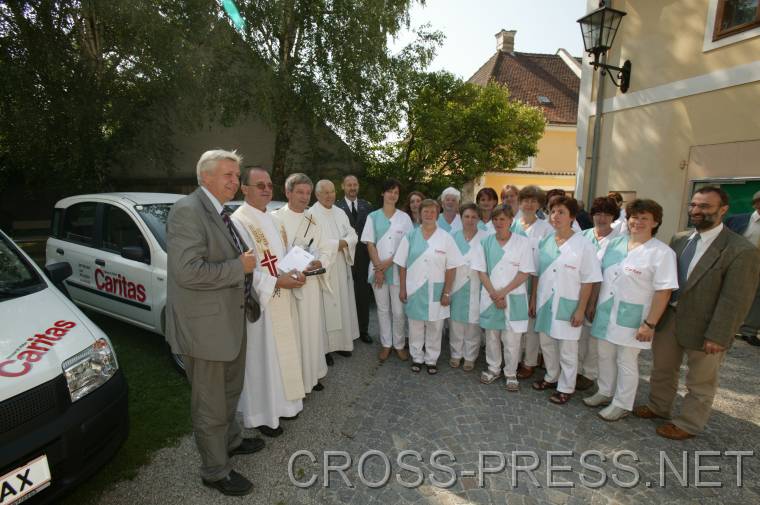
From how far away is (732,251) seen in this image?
3033 millimetres

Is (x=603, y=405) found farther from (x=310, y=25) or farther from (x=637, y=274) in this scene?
(x=310, y=25)

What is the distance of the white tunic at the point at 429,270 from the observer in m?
4.33

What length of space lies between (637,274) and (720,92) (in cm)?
509

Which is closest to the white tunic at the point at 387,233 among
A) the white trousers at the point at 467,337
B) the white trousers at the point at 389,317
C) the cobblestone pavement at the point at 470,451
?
the white trousers at the point at 389,317

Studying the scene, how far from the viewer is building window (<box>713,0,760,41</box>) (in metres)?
5.91

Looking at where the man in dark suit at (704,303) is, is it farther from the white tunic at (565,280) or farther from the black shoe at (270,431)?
the black shoe at (270,431)

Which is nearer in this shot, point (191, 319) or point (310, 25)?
point (191, 319)

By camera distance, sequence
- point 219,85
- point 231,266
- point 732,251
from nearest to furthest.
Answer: point 231,266, point 732,251, point 219,85

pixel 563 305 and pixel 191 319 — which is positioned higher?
pixel 191 319

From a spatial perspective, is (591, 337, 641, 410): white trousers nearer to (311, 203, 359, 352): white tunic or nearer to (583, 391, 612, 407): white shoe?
(583, 391, 612, 407): white shoe

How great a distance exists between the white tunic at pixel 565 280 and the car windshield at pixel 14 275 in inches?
165

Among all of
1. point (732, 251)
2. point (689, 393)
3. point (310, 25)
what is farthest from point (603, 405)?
point (310, 25)

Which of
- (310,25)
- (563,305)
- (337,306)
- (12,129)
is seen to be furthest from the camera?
(310,25)

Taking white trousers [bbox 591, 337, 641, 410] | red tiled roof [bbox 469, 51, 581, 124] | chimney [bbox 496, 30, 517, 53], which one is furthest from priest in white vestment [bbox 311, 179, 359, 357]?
chimney [bbox 496, 30, 517, 53]
